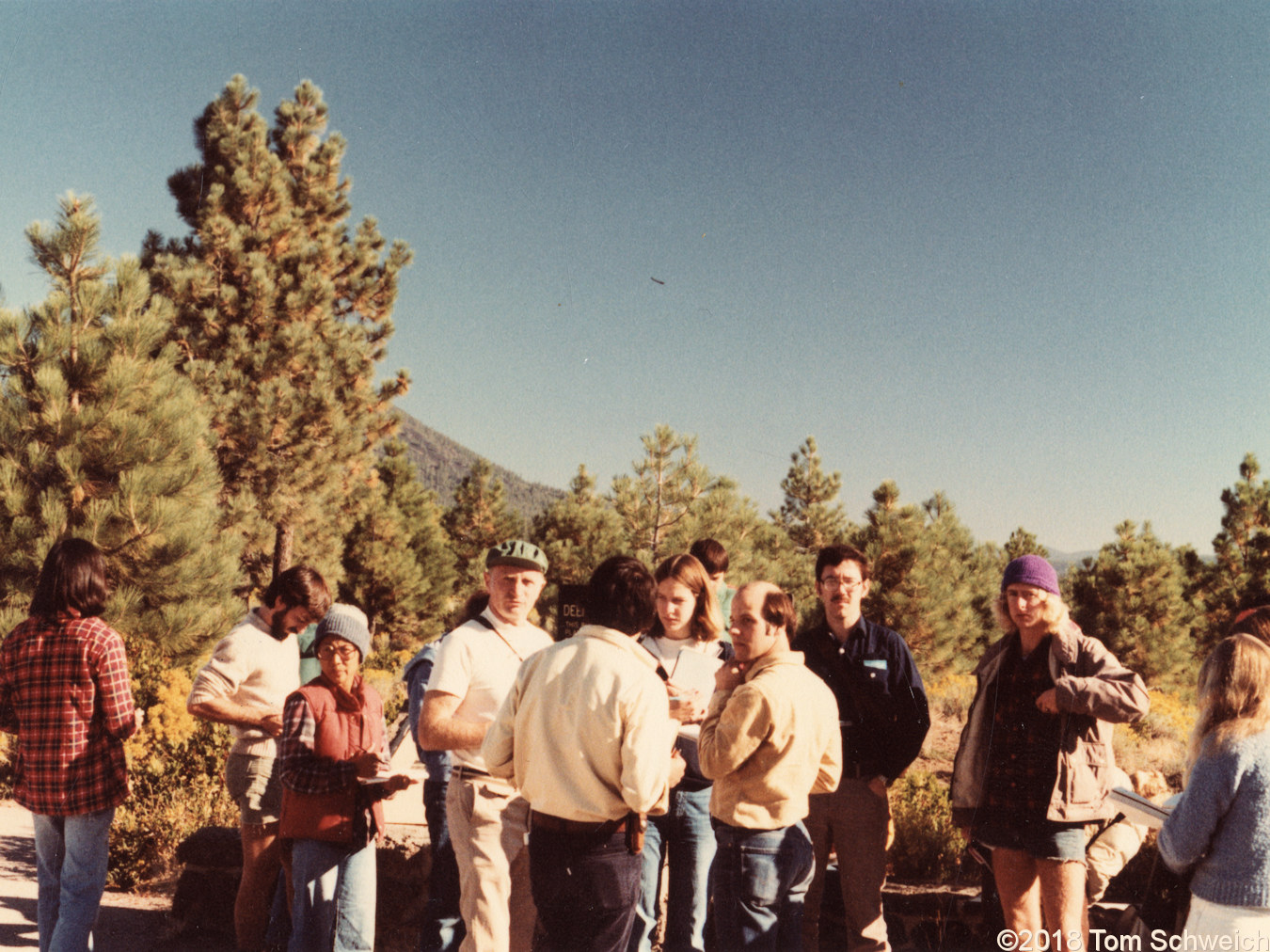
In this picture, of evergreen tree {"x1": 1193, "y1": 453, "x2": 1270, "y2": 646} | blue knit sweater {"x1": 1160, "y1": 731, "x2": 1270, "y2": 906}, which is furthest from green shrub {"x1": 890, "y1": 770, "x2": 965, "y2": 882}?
evergreen tree {"x1": 1193, "y1": 453, "x2": 1270, "y2": 646}

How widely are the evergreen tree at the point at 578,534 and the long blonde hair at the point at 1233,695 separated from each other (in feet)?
39.8

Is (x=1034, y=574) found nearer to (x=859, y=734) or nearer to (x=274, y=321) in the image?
(x=859, y=734)

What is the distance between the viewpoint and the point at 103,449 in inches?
304

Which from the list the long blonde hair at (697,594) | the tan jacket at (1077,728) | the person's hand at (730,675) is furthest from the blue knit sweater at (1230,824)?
the long blonde hair at (697,594)

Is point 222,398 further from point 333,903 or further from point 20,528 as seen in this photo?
point 333,903

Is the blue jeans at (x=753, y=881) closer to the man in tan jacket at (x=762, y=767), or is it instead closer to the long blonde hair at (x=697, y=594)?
the man in tan jacket at (x=762, y=767)

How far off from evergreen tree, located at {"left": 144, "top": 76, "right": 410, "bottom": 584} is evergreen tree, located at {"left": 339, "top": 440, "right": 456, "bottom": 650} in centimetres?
205

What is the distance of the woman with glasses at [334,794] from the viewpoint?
8.84ft

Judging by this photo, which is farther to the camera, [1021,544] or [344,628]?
[1021,544]

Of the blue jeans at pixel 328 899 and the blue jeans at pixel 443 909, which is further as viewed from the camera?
the blue jeans at pixel 443 909

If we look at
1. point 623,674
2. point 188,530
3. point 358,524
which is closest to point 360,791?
point 623,674

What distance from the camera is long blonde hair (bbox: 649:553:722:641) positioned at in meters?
3.26

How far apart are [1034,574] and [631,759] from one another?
5.35 ft

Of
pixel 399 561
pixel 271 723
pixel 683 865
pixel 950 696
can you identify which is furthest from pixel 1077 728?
pixel 399 561
